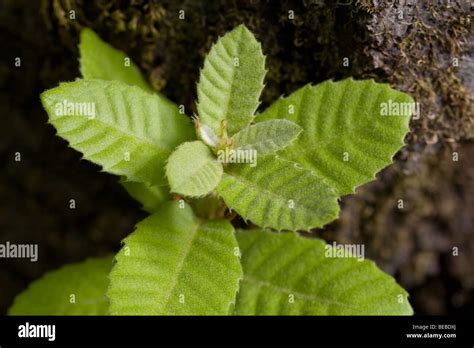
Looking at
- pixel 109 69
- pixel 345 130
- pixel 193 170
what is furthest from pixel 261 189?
pixel 109 69

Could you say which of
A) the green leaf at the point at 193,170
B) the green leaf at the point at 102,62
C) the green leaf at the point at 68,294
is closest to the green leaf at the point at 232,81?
the green leaf at the point at 193,170

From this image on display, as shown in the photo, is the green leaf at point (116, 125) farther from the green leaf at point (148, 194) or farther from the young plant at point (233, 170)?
the green leaf at point (148, 194)

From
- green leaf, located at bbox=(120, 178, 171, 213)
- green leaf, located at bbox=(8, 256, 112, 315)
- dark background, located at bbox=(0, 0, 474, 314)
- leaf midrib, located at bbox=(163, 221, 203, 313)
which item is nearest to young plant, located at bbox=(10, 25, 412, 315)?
leaf midrib, located at bbox=(163, 221, 203, 313)

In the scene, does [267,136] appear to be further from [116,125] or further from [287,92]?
[287,92]

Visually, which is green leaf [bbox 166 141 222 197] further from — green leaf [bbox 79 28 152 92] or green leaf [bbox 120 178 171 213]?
green leaf [bbox 79 28 152 92]

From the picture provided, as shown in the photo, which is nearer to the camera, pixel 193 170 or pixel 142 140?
pixel 193 170
